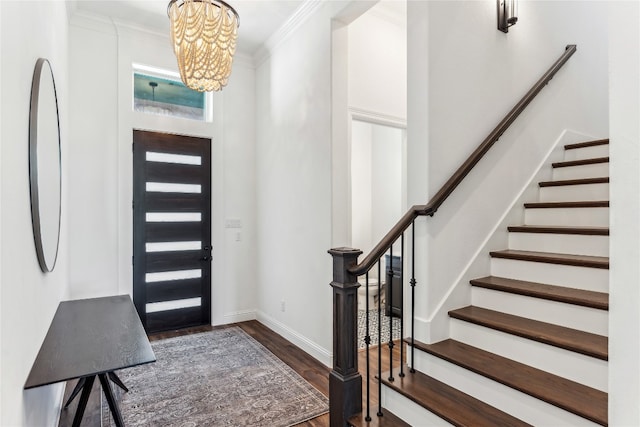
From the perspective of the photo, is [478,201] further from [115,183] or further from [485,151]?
[115,183]

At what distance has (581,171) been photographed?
112 inches

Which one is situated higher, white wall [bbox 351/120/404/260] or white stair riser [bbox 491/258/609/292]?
white wall [bbox 351/120/404/260]

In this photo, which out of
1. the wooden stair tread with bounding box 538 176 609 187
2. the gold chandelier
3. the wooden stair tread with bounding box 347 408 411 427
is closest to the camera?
the wooden stair tread with bounding box 347 408 411 427

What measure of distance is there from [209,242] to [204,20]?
8.65 feet

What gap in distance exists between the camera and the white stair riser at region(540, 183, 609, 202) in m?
2.56

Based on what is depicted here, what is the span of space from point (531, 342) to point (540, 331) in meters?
0.08

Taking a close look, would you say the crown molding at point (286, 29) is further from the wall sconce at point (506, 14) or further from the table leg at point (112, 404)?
the table leg at point (112, 404)

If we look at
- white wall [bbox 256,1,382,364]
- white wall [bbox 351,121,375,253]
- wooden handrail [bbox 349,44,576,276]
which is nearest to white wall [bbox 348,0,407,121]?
white wall [bbox 256,1,382,364]

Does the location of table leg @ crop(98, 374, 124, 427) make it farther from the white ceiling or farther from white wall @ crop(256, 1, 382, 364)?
the white ceiling

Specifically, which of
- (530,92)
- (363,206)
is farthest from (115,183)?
(530,92)

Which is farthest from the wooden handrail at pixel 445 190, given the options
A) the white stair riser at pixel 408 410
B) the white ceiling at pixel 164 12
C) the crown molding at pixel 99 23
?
the crown molding at pixel 99 23

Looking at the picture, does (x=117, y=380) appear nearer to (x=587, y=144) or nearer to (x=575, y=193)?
(x=575, y=193)

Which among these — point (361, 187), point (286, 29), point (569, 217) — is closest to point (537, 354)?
point (569, 217)

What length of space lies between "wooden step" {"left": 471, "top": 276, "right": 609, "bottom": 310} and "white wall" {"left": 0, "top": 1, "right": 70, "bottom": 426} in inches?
92.6
